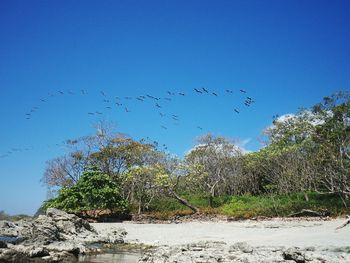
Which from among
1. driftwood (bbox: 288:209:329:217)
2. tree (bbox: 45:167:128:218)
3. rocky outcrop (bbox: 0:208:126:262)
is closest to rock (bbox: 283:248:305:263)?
rocky outcrop (bbox: 0:208:126:262)

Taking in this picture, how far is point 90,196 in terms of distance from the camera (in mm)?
28641

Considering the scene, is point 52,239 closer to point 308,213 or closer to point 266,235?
point 266,235

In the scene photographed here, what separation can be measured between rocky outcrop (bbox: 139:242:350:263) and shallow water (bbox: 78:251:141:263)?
132 cm

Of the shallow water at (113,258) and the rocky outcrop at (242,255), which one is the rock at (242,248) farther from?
the shallow water at (113,258)

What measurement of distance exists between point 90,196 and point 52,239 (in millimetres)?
13155

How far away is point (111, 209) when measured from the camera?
98.9ft

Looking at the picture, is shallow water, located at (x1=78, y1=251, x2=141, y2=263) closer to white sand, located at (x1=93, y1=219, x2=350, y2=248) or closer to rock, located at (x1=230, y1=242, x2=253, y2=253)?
white sand, located at (x1=93, y1=219, x2=350, y2=248)

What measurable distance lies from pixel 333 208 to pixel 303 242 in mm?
11523

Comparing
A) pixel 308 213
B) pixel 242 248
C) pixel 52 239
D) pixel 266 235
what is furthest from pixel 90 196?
pixel 242 248

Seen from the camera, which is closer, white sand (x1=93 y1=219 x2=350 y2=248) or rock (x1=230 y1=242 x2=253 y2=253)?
rock (x1=230 y1=242 x2=253 y2=253)

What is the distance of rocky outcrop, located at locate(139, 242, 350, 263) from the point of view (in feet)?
33.4

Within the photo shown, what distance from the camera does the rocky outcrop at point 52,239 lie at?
492 inches

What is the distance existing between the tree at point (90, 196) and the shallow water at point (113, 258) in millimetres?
15040

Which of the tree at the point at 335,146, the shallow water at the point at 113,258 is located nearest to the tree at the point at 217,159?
the tree at the point at 335,146
